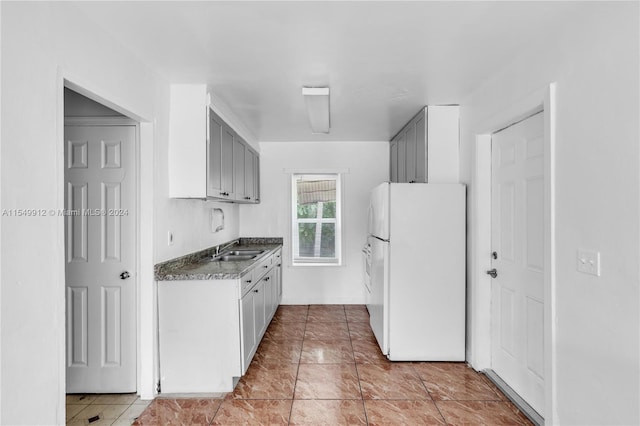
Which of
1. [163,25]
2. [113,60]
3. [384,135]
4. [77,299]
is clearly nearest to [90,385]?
[77,299]

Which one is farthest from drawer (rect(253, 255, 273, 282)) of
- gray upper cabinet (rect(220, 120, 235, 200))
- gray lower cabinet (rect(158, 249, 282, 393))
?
gray upper cabinet (rect(220, 120, 235, 200))

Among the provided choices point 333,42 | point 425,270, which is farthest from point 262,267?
→ point 333,42

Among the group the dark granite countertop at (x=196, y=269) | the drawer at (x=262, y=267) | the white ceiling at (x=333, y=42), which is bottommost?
the drawer at (x=262, y=267)

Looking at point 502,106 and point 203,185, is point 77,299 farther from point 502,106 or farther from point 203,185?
point 502,106

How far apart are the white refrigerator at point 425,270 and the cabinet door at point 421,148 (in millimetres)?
403

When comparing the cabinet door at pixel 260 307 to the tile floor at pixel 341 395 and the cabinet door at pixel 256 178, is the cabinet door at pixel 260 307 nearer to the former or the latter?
the tile floor at pixel 341 395

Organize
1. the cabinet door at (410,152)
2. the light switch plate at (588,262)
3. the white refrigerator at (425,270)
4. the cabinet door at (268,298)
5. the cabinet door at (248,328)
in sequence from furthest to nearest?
the cabinet door at (410,152) < the cabinet door at (268,298) < the white refrigerator at (425,270) < the cabinet door at (248,328) < the light switch plate at (588,262)

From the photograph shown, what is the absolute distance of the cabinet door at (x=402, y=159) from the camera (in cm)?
448

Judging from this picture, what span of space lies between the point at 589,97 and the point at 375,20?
44.7 inches

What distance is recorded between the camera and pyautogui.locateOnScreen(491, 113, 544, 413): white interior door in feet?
8.22

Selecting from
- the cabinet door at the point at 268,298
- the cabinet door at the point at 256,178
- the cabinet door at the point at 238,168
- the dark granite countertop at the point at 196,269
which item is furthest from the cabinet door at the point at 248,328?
the cabinet door at the point at 256,178

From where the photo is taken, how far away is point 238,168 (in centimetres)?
414

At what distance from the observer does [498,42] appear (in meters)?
2.31

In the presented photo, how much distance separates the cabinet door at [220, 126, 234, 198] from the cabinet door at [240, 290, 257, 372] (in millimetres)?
1020
